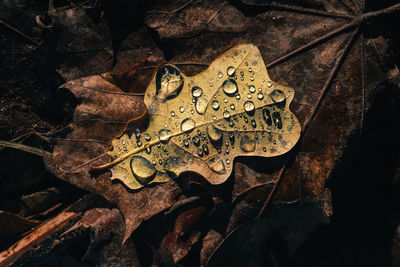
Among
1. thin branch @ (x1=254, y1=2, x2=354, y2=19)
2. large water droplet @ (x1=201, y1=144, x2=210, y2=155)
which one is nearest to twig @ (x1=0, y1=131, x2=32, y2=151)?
large water droplet @ (x1=201, y1=144, x2=210, y2=155)

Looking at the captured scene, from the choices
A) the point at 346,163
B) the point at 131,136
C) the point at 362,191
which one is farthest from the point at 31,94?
the point at 362,191

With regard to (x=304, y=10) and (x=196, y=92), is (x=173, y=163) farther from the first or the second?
(x=304, y=10)

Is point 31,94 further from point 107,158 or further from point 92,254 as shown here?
point 92,254

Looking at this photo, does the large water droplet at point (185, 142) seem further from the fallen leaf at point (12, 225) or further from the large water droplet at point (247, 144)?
the fallen leaf at point (12, 225)

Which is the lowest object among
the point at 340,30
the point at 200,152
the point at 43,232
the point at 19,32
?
the point at 43,232

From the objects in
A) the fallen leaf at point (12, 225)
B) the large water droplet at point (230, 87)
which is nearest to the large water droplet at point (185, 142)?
the large water droplet at point (230, 87)

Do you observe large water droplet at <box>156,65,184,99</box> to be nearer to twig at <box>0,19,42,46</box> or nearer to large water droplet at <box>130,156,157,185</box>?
large water droplet at <box>130,156,157,185</box>

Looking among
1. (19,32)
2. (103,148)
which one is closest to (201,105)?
(103,148)
